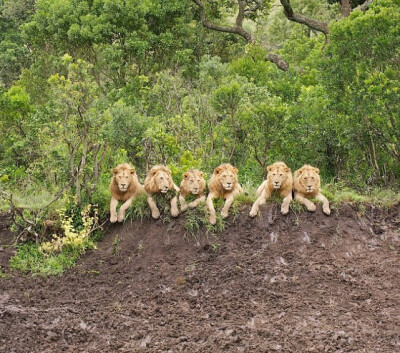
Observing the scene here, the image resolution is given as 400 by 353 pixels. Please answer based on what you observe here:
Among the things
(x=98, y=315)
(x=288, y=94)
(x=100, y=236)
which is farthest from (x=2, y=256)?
(x=288, y=94)

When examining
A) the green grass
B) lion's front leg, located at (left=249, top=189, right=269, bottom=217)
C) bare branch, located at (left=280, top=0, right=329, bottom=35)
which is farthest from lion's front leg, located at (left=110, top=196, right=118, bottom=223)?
bare branch, located at (left=280, top=0, right=329, bottom=35)

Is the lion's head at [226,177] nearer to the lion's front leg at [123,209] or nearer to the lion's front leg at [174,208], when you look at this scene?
the lion's front leg at [174,208]

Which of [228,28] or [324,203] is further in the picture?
[228,28]

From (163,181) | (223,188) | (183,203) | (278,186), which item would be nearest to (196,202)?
(183,203)

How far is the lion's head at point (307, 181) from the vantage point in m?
8.89

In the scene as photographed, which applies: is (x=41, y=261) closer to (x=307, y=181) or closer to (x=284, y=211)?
(x=284, y=211)

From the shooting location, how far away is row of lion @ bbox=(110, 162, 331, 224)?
29.2 ft

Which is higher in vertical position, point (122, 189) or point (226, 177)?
point (226, 177)

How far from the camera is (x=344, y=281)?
811cm

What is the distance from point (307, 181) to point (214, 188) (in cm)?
143

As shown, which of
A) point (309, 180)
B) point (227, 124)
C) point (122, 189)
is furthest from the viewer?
point (227, 124)

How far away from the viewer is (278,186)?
28.8 ft

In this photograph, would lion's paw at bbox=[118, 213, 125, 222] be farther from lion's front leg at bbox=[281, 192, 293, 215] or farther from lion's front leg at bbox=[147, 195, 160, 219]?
lion's front leg at bbox=[281, 192, 293, 215]

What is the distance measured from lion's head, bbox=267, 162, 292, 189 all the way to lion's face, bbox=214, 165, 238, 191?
57 centimetres
